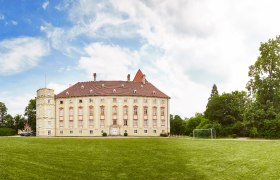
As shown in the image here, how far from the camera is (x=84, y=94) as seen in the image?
77.1m

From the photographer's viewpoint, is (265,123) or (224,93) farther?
(224,93)

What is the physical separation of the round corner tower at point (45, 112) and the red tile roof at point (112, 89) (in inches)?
89.3

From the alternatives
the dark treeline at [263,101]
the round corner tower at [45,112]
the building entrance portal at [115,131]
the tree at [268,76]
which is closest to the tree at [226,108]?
the dark treeline at [263,101]

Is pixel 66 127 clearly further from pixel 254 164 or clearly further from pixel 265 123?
pixel 254 164

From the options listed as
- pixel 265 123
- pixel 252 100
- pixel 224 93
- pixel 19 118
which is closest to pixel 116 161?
pixel 265 123

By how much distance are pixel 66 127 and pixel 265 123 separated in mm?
44443

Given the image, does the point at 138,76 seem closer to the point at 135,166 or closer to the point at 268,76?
the point at 268,76

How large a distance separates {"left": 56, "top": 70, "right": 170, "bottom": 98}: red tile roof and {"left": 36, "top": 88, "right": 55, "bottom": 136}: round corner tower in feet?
7.44

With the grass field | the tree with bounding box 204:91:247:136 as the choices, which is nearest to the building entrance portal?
the tree with bounding box 204:91:247:136

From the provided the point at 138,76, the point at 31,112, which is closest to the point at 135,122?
the point at 138,76

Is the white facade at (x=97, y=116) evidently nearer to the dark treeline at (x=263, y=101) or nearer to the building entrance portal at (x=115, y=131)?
the building entrance portal at (x=115, y=131)

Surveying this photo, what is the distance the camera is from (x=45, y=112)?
77.4m

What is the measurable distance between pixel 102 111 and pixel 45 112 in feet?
43.1

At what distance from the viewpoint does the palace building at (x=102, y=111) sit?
76188 millimetres
